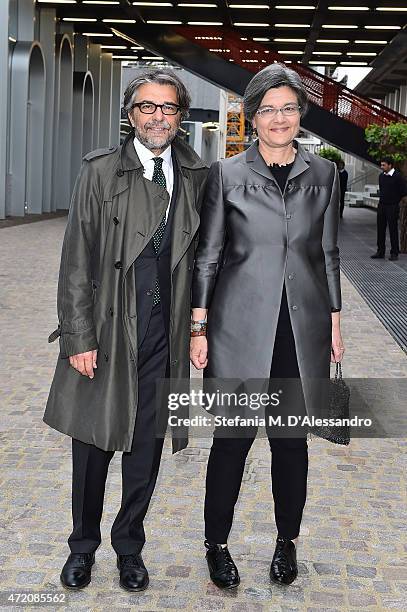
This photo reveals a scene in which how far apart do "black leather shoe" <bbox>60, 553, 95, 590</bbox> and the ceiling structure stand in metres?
24.1

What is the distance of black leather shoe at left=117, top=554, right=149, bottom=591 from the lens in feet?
11.8

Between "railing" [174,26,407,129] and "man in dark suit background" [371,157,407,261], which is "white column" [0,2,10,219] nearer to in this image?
"railing" [174,26,407,129]

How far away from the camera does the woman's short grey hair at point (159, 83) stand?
3.40 m

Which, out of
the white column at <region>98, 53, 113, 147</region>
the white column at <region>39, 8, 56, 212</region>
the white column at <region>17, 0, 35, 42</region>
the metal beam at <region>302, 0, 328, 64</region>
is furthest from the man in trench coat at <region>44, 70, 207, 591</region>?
the white column at <region>98, 53, 113, 147</region>

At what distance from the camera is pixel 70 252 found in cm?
340

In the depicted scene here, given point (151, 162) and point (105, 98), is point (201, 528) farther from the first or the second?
point (105, 98)

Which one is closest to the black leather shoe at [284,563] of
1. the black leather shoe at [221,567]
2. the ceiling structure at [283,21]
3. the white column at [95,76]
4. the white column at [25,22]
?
the black leather shoe at [221,567]

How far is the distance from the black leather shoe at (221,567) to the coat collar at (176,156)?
146 centimetres

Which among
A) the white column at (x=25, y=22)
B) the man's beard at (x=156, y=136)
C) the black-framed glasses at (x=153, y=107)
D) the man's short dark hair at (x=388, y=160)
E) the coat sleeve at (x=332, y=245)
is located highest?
the white column at (x=25, y=22)

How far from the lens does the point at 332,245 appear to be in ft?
11.8

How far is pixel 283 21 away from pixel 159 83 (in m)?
28.1

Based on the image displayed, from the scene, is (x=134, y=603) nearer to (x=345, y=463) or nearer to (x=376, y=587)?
(x=376, y=587)

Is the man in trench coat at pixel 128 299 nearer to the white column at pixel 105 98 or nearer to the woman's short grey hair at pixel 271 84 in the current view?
the woman's short grey hair at pixel 271 84

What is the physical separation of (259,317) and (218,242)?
12.2 inches
